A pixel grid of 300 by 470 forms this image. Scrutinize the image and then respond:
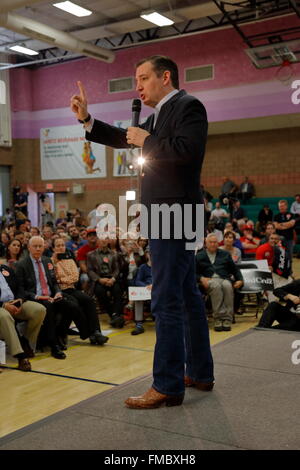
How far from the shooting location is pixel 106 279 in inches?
257

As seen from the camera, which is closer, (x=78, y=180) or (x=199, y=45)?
(x=199, y=45)

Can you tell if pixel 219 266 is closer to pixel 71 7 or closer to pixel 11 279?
pixel 11 279

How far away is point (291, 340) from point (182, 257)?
182 centimetres

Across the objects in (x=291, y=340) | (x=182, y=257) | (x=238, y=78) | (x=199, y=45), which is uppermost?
(x=199, y=45)

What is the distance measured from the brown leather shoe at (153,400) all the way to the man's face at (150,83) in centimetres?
142

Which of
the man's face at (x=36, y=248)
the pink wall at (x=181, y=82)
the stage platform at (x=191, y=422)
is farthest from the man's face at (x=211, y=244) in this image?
the pink wall at (x=181, y=82)

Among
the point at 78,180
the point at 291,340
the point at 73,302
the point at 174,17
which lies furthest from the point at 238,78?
the point at 291,340

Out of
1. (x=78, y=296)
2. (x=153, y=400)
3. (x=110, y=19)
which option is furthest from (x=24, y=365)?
(x=110, y=19)

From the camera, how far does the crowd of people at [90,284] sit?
495 cm

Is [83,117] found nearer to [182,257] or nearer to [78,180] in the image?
[182,257]

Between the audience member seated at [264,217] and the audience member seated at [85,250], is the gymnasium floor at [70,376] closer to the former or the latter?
the audience member seated at [85,250]

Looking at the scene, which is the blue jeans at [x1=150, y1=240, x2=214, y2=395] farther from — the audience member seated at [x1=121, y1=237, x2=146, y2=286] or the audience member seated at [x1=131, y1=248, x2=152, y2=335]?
the audience member seated at [x1=121, y1=237, x2=146, y2=286]

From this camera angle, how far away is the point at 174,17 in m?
11.8

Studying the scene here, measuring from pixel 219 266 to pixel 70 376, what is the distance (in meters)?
2.98
